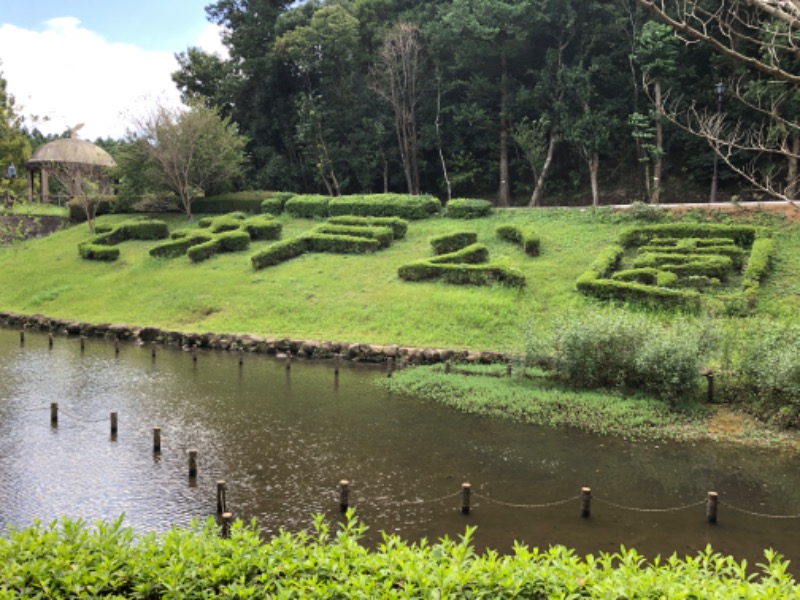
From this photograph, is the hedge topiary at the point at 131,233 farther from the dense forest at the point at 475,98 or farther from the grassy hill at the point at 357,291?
the dense forest at the point at 475,98

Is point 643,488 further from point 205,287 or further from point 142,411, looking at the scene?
point 205,287

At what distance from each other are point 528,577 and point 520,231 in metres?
25.1

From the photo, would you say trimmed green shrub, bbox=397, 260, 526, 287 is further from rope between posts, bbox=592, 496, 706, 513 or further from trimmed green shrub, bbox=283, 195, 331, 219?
rope between posts, bbox=592, 496, 706, 513

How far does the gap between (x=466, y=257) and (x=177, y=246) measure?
1607 cm

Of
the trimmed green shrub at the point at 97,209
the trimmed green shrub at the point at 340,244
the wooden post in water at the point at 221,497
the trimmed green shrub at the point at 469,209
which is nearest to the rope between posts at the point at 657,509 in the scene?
the wooden post in water at the point at 221,497

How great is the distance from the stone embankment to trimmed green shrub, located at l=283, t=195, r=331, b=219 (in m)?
15.2

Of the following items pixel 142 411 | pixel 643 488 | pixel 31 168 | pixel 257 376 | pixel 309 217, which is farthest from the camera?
pixel 31 168

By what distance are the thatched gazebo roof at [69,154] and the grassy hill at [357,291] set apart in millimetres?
20790

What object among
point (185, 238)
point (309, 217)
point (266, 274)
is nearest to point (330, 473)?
point (266, 274)

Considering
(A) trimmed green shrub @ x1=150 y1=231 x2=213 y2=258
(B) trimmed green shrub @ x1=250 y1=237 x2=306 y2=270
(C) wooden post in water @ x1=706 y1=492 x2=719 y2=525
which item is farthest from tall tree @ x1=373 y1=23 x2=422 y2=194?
(C) wooden post in water @ x1=706 y1=492 x2=719 y2=525

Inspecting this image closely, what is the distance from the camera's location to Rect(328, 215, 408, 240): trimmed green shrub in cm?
3298

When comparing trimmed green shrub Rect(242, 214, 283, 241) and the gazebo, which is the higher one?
the gazebo

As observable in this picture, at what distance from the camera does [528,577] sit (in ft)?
17.5

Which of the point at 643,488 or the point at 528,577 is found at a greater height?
the point at 528,577
